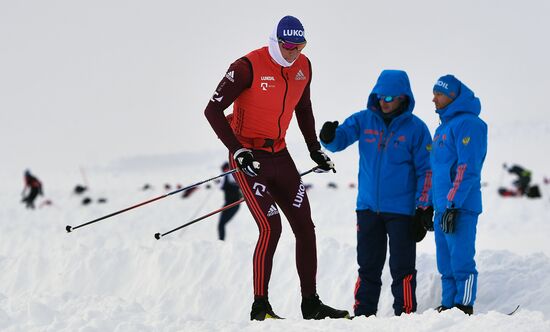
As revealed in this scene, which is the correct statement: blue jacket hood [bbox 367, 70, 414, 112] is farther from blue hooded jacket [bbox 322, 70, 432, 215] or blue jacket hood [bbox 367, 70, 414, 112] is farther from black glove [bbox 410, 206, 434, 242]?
black glove [bbox 410, 206, 434, 242]

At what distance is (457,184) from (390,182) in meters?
0.60

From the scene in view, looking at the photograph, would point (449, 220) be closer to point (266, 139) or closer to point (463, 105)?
point (463, 105)

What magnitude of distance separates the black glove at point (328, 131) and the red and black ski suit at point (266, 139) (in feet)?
1.63

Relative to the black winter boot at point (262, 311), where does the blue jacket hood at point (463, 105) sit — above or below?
above

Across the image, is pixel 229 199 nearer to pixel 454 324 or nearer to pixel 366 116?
pixel 366 116

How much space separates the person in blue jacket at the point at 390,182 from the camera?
19.5ft

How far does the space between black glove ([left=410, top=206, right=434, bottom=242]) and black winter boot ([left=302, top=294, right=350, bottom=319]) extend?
3.01 ft

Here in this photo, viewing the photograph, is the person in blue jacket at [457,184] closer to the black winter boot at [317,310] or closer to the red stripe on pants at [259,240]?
the black winter boot at [317,310]

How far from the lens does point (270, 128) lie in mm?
5523

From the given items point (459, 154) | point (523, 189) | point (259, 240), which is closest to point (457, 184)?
point (459, 154)

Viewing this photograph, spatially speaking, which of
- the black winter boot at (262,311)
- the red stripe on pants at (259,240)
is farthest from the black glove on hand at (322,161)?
the black winter boot at (262,311)

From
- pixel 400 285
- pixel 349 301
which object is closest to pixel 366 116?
pixel 400 285

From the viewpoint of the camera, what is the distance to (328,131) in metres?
6.11

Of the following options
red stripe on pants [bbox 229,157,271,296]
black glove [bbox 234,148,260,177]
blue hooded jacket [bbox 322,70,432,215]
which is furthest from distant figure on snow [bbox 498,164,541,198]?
black glove [bbox 234,148,260,177]
